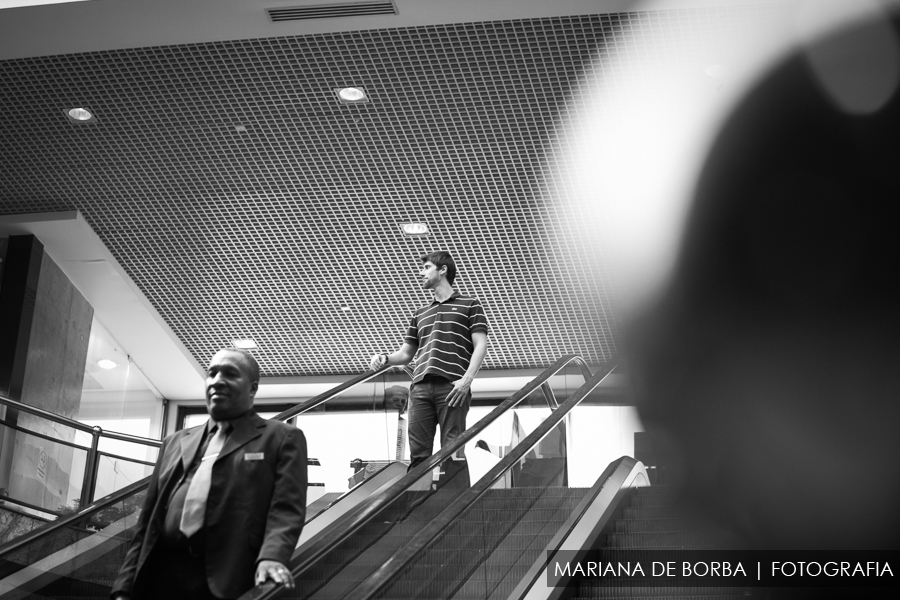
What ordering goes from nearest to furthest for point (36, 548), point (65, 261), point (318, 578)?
point (318, 578), point (36, 548), point (65, 261)

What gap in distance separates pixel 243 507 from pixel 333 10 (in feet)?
16.3

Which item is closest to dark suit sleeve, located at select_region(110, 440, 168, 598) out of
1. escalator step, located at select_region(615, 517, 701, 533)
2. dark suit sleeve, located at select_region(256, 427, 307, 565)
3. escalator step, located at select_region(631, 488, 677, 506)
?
dark suit sleeve, located at select_region(256, 427, 307, 565)

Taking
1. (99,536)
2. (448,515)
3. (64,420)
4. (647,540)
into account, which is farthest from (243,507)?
Answer: (64,420)

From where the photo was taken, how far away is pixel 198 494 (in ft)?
8.27

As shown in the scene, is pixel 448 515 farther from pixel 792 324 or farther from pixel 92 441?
pixel 92 441

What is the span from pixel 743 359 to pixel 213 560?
147cm

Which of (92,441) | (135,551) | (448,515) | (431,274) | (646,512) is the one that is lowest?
(135,551)

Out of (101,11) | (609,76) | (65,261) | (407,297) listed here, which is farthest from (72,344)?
(609,76)

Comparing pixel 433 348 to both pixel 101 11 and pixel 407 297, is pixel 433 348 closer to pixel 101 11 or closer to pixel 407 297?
pixel 101 11

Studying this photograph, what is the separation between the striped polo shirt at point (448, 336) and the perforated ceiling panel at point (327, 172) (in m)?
2.77

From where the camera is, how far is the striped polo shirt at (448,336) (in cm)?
501

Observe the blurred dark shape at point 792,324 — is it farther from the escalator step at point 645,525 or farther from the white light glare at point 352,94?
the white light glare at point 352,94

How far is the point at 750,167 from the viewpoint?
1.97 meters

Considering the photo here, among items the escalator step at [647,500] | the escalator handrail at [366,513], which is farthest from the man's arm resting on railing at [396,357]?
the escalator step at [647,500]
